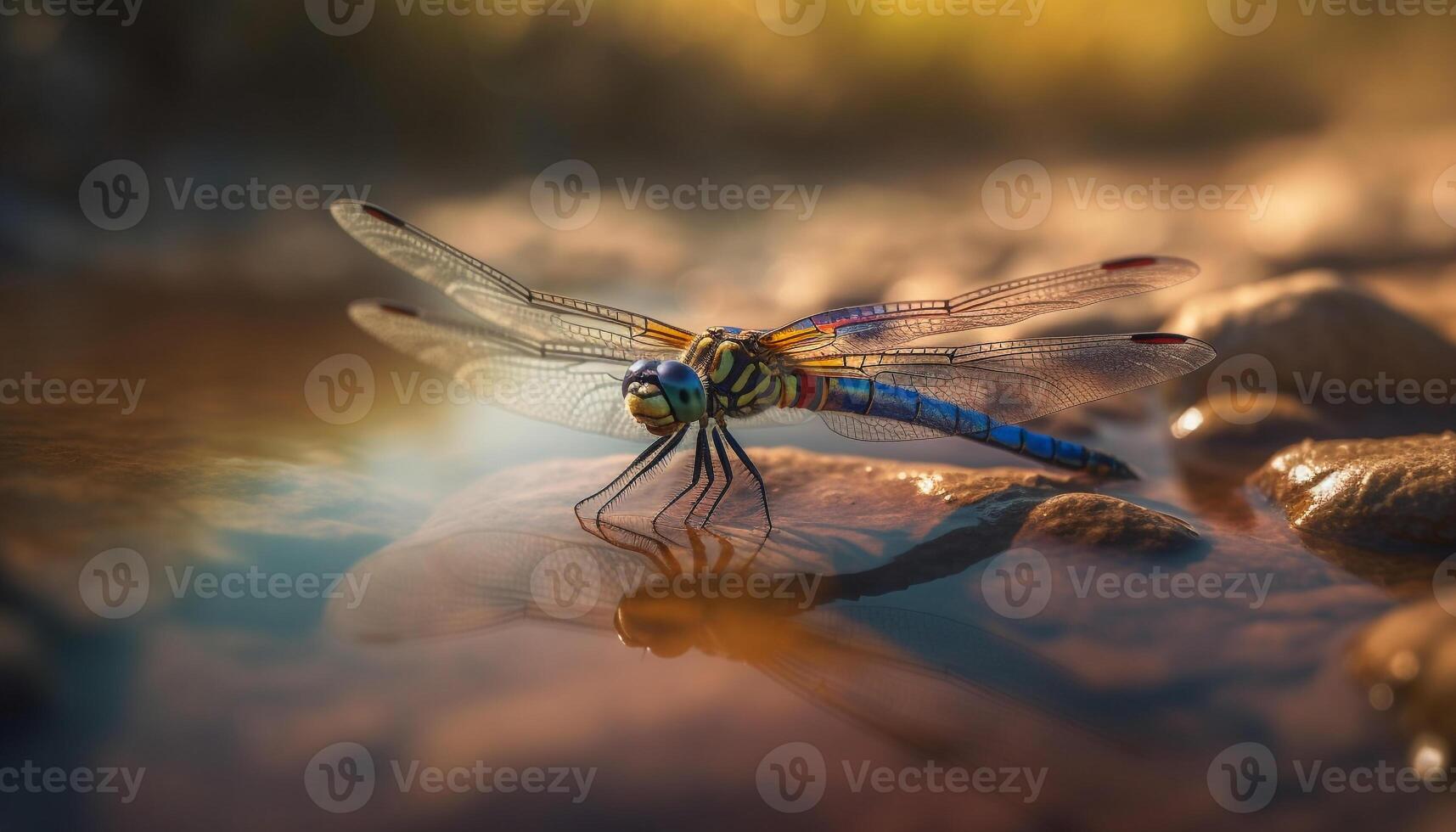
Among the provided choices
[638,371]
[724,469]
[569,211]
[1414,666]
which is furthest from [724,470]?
[569,211]

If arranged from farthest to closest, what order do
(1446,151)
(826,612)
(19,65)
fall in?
(19,65) → (1446,151) → (826,612)

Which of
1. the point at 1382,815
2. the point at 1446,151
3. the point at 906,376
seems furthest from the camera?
the point at 1446,151

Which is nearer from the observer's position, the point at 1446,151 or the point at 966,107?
the point at 1446,151

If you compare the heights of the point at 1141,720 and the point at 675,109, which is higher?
the point at 675,109

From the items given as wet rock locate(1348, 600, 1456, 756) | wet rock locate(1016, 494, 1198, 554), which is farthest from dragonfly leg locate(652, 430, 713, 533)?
wet rock locate(1348, 600, 1456, 756)

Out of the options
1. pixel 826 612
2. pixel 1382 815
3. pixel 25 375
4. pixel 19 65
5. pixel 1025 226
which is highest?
pixel 19 65

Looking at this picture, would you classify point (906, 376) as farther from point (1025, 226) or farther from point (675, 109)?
point (675, 109)

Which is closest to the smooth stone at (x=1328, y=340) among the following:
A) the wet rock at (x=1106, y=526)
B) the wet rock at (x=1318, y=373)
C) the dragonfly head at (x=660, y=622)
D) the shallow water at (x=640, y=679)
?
the wet rock at (x=1318, y=373)

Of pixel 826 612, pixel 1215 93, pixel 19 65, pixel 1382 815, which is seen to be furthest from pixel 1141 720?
pixel 19 65
